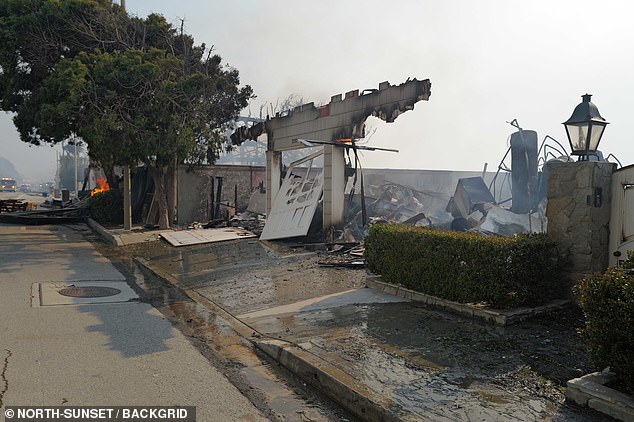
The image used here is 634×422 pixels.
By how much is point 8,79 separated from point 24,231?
6.63 m

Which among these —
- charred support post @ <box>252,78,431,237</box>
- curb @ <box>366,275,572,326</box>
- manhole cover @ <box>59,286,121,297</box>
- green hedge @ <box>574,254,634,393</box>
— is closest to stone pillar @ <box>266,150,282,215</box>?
charred support post @ <box>252,78,431,237</box>

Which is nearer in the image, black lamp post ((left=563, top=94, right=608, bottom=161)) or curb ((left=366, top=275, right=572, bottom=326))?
curb ((left=366, top=275, right=572, bottom=326))

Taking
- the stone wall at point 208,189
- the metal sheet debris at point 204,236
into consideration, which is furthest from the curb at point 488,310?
the stone wall at point 208,189

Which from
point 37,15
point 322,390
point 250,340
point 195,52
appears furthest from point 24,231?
point 322,390

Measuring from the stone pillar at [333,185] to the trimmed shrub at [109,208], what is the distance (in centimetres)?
1333

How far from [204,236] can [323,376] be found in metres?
12.5

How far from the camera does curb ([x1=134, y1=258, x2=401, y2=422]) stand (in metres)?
4.20

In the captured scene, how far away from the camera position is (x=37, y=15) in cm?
1638

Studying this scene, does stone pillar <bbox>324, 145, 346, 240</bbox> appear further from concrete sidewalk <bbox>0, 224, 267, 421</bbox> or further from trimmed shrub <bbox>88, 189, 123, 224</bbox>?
trimmed shrub <bbox>88, 189, 123, 224</bbox>

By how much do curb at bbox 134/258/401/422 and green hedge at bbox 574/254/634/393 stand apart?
6.09 feet

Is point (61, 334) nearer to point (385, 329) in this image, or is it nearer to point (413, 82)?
point (385, 329)

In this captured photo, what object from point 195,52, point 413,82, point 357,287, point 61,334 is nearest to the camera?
point 61,334

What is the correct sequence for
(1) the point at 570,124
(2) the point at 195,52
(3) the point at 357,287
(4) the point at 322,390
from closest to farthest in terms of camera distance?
1. (4) the point at 322,390
2. (1) the point at 570,124
3. (3) the point at 357,287
4. (2) the point at 195,52

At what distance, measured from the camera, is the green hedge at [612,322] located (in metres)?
3.94
